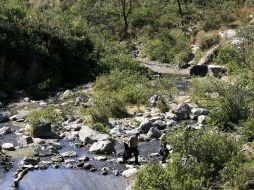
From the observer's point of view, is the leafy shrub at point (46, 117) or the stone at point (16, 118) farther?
the stone at point (16, 118)

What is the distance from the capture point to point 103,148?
26.3 m

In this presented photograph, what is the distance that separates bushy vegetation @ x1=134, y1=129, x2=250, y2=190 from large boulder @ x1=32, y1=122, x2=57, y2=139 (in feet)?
31.5

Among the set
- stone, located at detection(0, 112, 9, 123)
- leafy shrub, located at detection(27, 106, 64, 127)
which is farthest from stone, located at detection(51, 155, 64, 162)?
stone, located at detection(0, 112, 9, 123)

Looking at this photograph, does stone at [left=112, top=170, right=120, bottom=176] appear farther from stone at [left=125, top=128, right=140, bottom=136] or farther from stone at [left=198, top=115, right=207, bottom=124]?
stone at [left=198, top=115, right=207, bottom=124]

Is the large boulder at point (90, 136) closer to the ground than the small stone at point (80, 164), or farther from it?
farther from it

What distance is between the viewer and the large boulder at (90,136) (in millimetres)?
28219

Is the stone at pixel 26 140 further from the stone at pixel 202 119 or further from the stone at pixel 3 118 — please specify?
the stone at pixel 202 119

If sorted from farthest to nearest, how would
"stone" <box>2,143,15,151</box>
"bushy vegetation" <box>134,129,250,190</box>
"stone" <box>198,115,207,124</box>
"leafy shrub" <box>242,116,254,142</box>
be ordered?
1. "stone" <box>198,115,207,124</box>
2. "stone" <box>2,143,15,151</box>
3. "leafy shrub" <box>242,116,254,142</box>
4. "bushy vegetation" <box>134,129,250,190</box>

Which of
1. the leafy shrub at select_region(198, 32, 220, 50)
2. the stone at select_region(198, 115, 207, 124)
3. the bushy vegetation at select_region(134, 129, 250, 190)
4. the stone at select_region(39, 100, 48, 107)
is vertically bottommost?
the stone at select_region(39, 100, 48, 107)

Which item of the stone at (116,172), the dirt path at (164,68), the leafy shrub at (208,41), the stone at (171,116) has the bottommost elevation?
the dirt path at (164,68)

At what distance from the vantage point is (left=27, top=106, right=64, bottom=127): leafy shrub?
30.4m

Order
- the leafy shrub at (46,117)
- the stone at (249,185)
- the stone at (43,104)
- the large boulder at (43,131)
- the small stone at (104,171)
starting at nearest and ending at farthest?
the stone at (249,185) → the small stone at (104,171) → the large boulder at (43,131) → the leafy shrub at (46,117) → the stone at (43,104)

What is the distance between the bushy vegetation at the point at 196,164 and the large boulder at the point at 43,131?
9596mm

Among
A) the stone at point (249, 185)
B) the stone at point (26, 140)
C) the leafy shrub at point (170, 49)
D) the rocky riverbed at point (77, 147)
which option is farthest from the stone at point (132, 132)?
the leafy shrub at point (170, 49)
